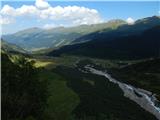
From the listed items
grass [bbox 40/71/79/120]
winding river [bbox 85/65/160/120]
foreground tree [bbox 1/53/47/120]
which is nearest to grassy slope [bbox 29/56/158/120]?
grass [bbox 40/71/79/120]

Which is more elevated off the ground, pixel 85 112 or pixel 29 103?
pixel 29 103

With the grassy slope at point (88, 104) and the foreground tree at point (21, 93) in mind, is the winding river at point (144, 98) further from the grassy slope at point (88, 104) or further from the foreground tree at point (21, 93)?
the foreground tree at point (21, 93)

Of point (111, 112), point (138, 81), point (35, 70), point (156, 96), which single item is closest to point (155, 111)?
point (111, 112)

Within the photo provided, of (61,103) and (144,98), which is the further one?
(144,98)

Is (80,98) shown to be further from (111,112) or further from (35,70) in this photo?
(35,70)

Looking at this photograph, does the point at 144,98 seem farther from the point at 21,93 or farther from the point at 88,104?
the point at 21,93

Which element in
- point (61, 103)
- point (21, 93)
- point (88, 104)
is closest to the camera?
point (21, 93)

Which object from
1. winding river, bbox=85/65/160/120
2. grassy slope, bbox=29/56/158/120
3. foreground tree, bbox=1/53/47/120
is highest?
foreground tree, bbox=1/53/47/120

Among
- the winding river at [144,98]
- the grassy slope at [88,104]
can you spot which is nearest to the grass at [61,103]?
the grassy slope at [88,104]

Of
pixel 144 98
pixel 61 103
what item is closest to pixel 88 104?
pixel 61 103

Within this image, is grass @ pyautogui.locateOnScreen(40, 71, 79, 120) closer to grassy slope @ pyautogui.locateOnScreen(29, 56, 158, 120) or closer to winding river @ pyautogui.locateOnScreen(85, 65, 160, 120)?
grassy slope @ pyautogui.locateOnScreen(29, 56, 158, 120)

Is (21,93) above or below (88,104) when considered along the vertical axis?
above
